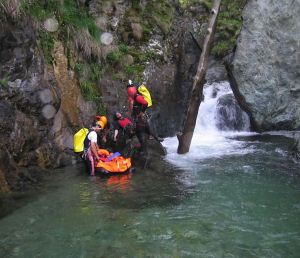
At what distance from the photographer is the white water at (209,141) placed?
11.9 m

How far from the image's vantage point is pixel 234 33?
20.0m

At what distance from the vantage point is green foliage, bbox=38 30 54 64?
11086 mm

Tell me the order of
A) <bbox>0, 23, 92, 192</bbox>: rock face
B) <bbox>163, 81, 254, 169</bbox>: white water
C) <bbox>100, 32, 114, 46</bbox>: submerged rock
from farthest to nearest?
1. <bbox>100, 32, 114, 46</bbox>: submerged rock
2. <bbox>163, 81, 254, 169</bbox>: white water
3. <bbox>0, 23, 92, 192</bbox>: rock face

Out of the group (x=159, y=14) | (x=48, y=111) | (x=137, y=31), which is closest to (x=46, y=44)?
(x=48, y=111)

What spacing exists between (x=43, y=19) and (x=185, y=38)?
18.9 ft

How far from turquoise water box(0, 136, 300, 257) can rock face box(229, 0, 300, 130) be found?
438 cm

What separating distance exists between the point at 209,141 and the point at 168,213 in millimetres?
7278

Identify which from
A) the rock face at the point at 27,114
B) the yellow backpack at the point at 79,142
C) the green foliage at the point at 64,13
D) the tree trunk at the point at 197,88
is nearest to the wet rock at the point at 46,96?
the rock face at the point at 27,114

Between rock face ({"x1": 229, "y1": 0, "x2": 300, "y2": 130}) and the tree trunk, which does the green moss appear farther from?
the tree trunk

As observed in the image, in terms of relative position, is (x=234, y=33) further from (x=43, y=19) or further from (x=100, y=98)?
(x=43, y=19)

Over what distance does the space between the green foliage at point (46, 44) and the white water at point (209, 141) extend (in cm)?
418

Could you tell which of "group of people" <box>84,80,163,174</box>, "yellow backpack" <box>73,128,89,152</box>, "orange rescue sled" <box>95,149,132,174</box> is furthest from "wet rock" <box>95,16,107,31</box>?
"orange rescue sled" <box>95,149,132,174</box>

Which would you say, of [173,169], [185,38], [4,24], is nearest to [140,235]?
[173,169]

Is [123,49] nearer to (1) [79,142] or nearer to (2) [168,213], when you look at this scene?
(1) [79,142]
